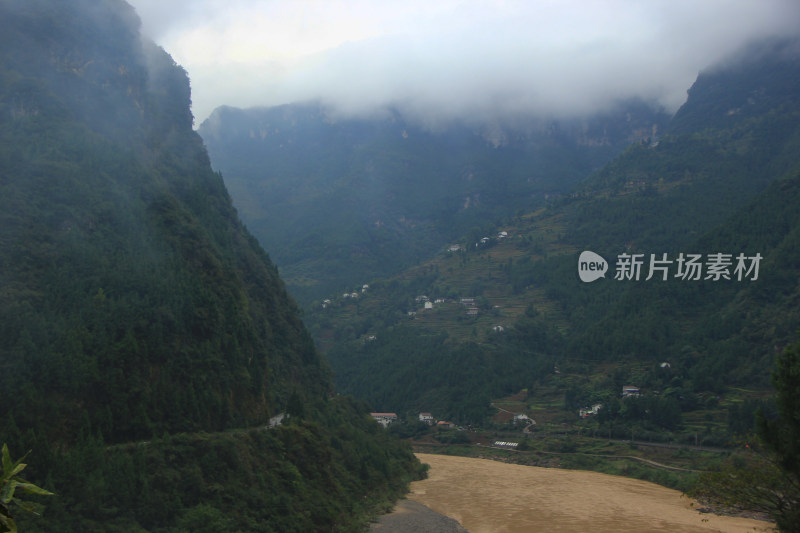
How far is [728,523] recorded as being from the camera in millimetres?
32781

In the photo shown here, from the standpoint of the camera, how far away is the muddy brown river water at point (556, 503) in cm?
3216

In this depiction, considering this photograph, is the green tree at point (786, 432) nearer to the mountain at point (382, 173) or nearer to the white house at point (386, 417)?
the white house at point (386, 417)

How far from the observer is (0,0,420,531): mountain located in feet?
75.5

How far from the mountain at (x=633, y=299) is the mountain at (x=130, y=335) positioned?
2608 centimetres

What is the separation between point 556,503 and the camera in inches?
A: 1487

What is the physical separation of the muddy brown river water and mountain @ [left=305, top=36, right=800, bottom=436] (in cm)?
1212

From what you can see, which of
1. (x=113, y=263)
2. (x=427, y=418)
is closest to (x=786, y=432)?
(x=113, y=263)

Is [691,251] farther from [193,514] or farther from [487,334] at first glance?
[193,514]

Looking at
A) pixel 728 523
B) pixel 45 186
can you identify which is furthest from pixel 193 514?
pixel 728 523

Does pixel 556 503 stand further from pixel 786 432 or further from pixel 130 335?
pixel 130 335

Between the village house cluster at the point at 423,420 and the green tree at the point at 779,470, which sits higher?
the green tree at the point at 779,470

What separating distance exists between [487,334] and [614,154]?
9185 cm

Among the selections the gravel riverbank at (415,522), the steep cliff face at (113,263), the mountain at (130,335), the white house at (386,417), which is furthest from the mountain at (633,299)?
the steep cliff face at (113,263)

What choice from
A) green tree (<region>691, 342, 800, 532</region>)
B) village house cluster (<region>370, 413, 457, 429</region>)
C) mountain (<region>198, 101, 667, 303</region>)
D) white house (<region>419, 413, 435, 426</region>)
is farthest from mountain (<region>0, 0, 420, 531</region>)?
mountain (<region>198, 101, 667, 303</region>)
